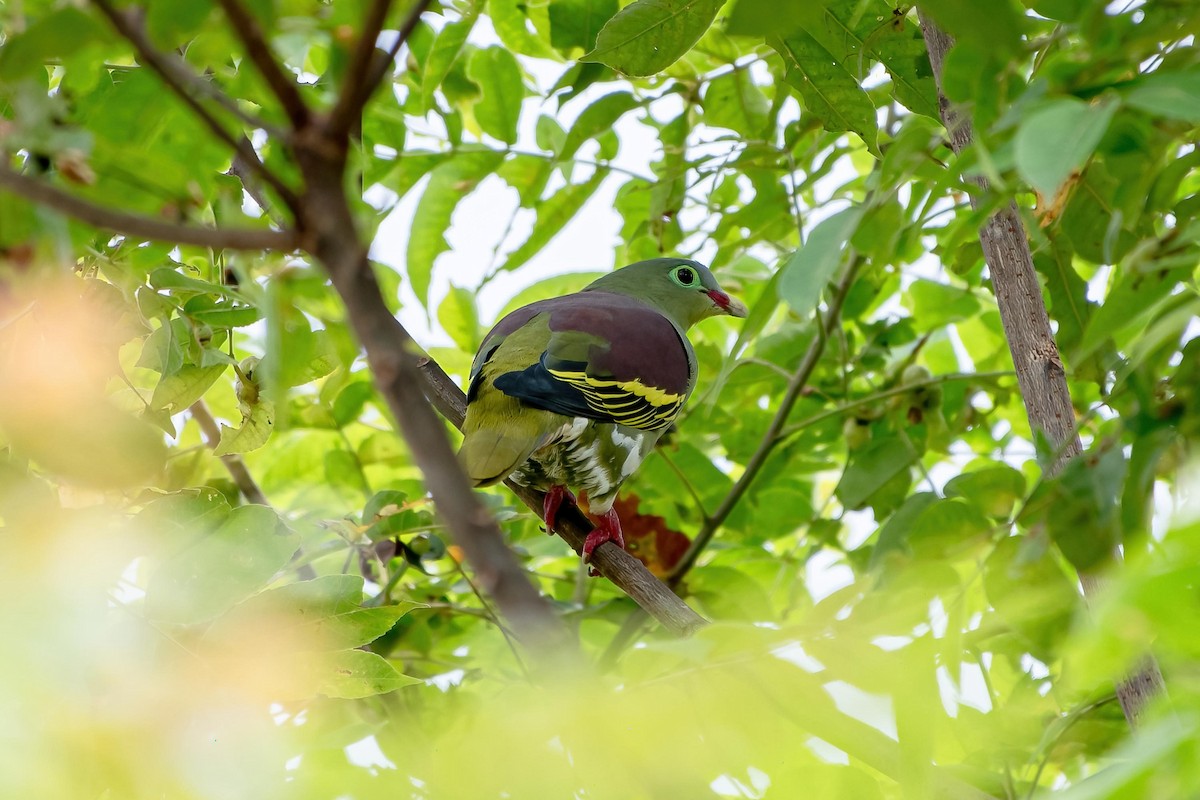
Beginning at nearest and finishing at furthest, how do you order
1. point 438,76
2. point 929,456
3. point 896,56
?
point 896,56 → point 438,76 → point 929,456

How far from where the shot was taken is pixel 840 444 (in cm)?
321

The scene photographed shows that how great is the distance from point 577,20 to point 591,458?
108cm

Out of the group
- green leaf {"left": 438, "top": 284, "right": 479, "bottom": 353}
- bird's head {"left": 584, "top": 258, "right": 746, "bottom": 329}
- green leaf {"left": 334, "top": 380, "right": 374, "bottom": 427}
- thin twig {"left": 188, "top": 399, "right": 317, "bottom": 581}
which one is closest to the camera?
thin twig {"left": 188, "top": 399, "right": 317, "bottom": 581}

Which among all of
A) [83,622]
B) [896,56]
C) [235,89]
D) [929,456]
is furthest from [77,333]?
[929,456]

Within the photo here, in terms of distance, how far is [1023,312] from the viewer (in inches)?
68.6

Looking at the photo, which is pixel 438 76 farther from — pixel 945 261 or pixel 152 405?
pixel 945 261

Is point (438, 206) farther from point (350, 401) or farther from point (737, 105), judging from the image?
point (737, 105)

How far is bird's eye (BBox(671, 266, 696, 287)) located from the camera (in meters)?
3.60

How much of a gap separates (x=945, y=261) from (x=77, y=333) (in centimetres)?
121

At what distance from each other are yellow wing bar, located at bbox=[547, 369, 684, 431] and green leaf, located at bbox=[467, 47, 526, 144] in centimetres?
62

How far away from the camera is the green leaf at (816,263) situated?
100 centimetres

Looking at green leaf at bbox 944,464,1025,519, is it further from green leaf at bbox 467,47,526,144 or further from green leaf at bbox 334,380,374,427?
green leaf at bbox 334,380,374,427

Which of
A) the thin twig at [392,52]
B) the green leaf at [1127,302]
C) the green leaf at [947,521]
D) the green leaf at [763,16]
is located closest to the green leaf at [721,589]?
the green leaf at [947,521]

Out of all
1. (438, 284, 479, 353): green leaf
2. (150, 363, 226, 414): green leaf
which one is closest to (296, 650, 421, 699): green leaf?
(150, 363, 226, 414): green leaf
